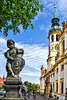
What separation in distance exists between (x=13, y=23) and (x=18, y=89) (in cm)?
492

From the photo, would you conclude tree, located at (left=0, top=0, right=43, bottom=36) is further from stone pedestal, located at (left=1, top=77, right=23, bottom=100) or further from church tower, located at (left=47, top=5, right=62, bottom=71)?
church tower, located at (left=47, top=5, right=62, bottom=71)

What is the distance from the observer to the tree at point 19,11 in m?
8.05

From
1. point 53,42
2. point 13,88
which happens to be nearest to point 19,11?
point 13,88

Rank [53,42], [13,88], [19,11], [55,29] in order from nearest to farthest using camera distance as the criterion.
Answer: [13,88] < [19,11] < [53,42] < [55,29]

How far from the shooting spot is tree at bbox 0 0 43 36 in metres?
8.05

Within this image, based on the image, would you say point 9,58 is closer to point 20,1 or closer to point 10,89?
point 10,89

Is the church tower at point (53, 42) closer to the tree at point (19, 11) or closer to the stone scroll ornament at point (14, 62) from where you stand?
the tree at point (19, 11)

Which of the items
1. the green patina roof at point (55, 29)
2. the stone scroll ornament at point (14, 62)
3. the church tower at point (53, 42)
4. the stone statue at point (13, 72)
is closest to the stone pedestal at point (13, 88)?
the stone statue at point (13, 72)

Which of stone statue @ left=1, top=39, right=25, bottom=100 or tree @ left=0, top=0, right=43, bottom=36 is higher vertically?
tree @ left=0, top=0, right=43, bottom=36

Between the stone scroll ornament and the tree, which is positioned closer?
the stone scroll ornament

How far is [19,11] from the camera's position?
8320 mm

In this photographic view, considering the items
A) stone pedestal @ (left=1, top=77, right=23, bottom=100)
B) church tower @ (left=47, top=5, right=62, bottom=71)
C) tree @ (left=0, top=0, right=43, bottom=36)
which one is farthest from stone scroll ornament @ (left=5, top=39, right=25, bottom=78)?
church tower @ (left=47, top=5, right=62, bottom=71)

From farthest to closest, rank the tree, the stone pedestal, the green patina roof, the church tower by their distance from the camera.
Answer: the green patina roof
the church tower
the tree
the stone pedestal

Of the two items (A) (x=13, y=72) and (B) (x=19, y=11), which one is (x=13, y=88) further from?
(B) (x=19, y=11)
